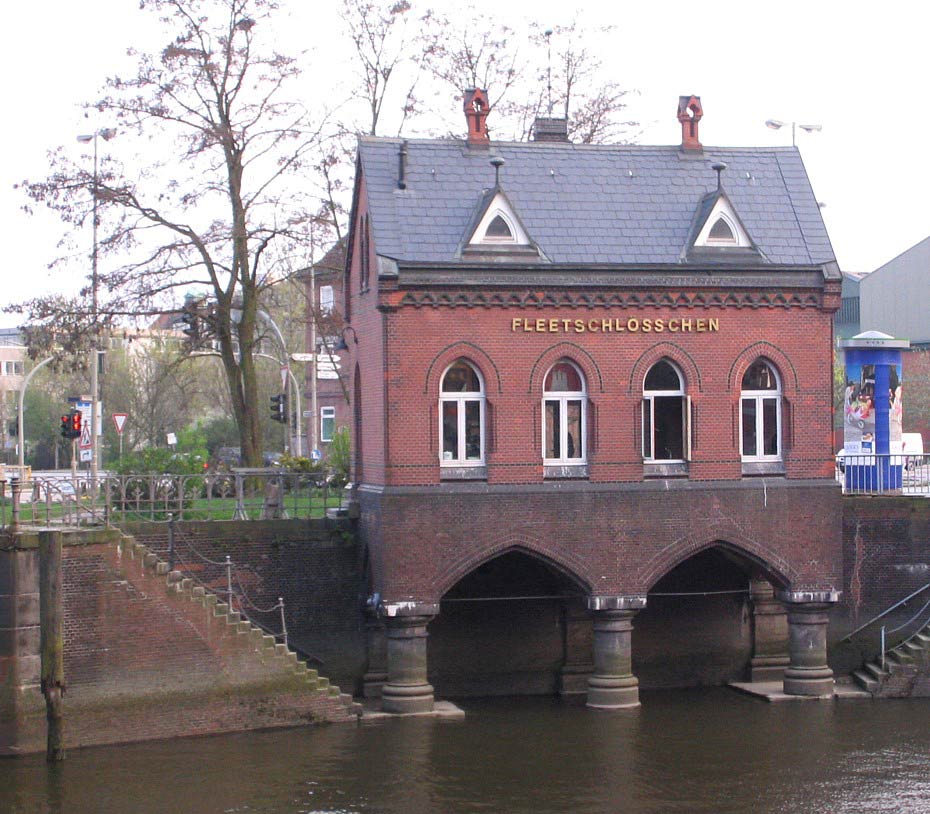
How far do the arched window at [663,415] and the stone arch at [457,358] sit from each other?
9.02 feet

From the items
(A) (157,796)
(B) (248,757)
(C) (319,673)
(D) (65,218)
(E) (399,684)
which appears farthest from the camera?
(D) (65,218)

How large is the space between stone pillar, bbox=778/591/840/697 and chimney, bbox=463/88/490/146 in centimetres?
967

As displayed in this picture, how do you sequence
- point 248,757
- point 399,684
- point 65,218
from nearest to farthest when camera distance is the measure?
point 248,757, point 399,684, point 65,218

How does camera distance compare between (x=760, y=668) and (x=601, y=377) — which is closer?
(x=601, y=377)

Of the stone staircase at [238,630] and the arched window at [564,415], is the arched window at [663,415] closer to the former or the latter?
the arched window at [564,415]

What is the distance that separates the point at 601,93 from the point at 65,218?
15.2 m

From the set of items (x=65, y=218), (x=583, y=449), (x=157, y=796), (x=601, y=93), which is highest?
(x=601, y=93)

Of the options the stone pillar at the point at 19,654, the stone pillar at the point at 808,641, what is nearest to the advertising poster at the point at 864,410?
the stone pillar at the point at 808,641

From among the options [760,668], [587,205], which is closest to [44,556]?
[587,205]

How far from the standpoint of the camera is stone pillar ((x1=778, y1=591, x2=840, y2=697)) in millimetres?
26422

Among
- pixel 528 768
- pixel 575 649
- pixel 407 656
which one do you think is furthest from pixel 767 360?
pixel 528 768

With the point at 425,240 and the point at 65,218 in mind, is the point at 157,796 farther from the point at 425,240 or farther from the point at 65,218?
the point at 65,218

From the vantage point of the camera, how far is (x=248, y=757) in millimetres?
22609

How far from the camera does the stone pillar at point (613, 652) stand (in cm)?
2580
